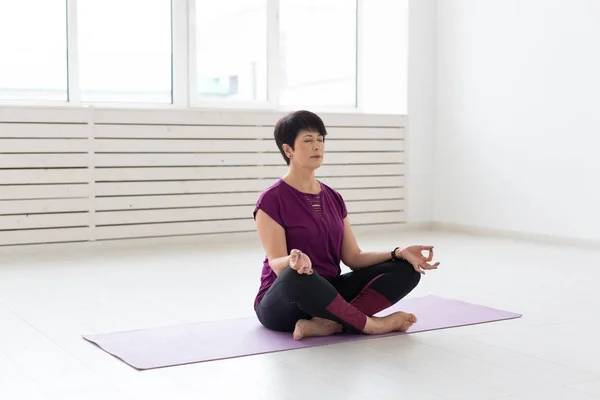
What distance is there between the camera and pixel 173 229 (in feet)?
18.3

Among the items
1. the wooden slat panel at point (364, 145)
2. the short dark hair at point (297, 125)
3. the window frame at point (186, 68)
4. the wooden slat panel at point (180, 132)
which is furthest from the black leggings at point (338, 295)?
the wooden slat panel at point (364, 145)

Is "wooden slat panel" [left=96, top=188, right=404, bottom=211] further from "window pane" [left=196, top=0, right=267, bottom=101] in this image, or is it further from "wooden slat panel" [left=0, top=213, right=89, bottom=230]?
"window pane" [left=196, top=0, right=267, bottom=101]

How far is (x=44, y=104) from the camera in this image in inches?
217

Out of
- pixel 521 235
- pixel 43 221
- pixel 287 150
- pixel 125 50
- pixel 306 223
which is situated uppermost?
pixel 125 50

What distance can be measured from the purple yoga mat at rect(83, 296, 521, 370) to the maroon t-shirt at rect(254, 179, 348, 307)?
178 mm

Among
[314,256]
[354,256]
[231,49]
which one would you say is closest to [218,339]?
[314,256]

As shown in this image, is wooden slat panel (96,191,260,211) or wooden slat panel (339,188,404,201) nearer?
wooden slat panel (96,191,260,211)

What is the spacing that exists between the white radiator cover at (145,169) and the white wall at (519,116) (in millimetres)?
664

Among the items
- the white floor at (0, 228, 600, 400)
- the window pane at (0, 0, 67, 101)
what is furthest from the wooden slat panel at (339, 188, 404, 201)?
the window pane at (0, 0, 67, 101)

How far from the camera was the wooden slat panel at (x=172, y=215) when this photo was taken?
17.6 feet

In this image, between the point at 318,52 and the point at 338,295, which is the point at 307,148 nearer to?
the point at 338,295

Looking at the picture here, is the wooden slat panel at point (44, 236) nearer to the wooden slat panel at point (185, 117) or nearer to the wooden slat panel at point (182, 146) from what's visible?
the wooden slat panel at point (182, 146)

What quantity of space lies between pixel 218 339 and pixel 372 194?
3688 mm

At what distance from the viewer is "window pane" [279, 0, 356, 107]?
6.46 metres
